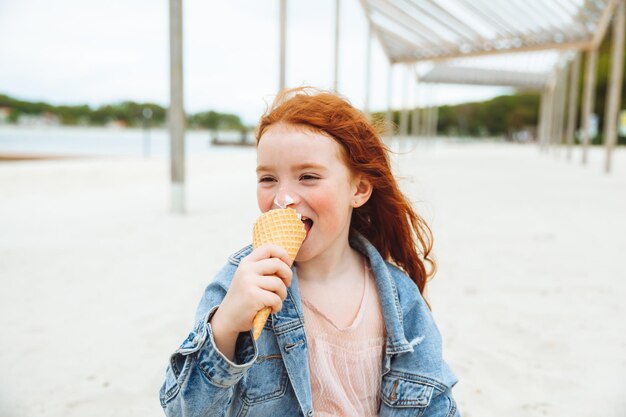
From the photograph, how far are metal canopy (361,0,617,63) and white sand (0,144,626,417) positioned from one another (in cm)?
655

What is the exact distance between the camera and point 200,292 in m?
3.09

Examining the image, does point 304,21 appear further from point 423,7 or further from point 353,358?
point 353,358

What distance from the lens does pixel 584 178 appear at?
419 inches

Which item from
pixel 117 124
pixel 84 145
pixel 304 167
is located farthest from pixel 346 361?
pixel 117 124

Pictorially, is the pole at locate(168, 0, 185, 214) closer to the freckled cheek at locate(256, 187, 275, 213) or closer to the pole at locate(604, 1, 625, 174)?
the freckled cheek at locate(256, 187, 275, 213)

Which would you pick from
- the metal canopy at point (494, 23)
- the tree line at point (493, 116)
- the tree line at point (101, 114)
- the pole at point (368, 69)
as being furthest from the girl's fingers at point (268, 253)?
the tree line at point (493, 116)

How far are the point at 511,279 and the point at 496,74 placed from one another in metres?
23.1

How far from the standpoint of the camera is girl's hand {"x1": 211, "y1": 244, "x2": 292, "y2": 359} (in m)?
0.95

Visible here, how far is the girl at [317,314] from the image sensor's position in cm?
101

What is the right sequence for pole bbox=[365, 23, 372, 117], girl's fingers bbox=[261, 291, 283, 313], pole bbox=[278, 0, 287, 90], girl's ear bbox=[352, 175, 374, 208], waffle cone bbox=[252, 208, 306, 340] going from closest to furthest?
girl's fingers bbox=[261, 291, 283, 313] < waffle cone bbox=[252, 208, 306, 340] < girl's ear bbox=[352, 175, 374, 208] < pole bbox=[278, 0, 287, 90] < pole bbox=[365, 23, 372, 117]

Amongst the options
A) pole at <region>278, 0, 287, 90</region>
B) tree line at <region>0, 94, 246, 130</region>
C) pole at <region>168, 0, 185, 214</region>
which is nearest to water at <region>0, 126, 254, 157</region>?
pole at <region>278, 0, 287, 90</region>

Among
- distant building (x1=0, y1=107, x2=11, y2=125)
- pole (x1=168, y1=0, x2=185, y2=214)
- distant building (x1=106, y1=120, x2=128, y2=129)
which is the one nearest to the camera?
pole (x1=168, y1=0, x2=185, y2=214)

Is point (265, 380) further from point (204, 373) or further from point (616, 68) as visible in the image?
point (616, 68)

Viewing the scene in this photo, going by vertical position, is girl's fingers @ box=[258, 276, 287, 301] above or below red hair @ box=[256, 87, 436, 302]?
below
